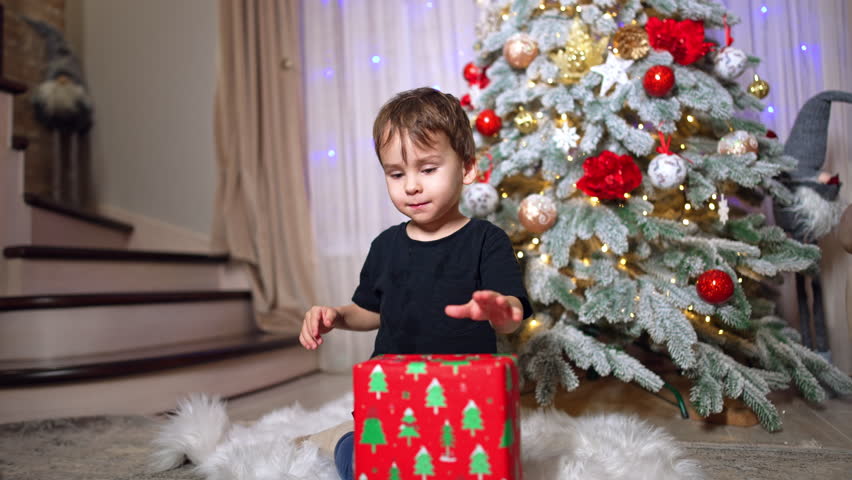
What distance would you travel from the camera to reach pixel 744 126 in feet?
5.76

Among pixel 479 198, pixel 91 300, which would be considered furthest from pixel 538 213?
pixel 91 300

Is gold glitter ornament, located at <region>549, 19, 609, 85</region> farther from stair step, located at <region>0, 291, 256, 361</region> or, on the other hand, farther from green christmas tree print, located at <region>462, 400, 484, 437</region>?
stair step, located at <region>0, 291, 256, 361</region>

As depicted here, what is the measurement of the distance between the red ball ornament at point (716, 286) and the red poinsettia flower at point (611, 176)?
0.99ft

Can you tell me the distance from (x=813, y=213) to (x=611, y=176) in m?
0.72

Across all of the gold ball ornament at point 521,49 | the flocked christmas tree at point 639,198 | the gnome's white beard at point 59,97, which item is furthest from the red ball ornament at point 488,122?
the gnome's white beard at point 59,97

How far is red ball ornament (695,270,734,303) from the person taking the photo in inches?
58.7

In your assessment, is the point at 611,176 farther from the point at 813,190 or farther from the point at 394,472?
the point at 394,472

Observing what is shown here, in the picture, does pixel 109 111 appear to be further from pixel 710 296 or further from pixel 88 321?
pixel 710 296

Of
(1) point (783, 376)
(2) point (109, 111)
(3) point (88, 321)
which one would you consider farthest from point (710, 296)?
(2) point (109, 111)

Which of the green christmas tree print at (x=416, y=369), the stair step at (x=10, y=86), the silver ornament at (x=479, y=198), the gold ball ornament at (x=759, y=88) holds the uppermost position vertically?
the stair step at (x=10, y=86)

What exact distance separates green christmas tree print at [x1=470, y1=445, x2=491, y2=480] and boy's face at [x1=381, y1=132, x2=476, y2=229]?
0.44 meters

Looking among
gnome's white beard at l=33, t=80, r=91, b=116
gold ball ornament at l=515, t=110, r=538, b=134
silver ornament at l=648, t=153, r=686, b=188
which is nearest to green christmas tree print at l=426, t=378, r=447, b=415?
silver ornament at l=648, t=153, r=686, b=188

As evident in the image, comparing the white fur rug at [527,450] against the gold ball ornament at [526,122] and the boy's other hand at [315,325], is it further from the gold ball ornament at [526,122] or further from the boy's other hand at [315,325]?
the gold ball ornament at [526,122]

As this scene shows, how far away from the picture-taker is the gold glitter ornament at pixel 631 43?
1725 millimetres
